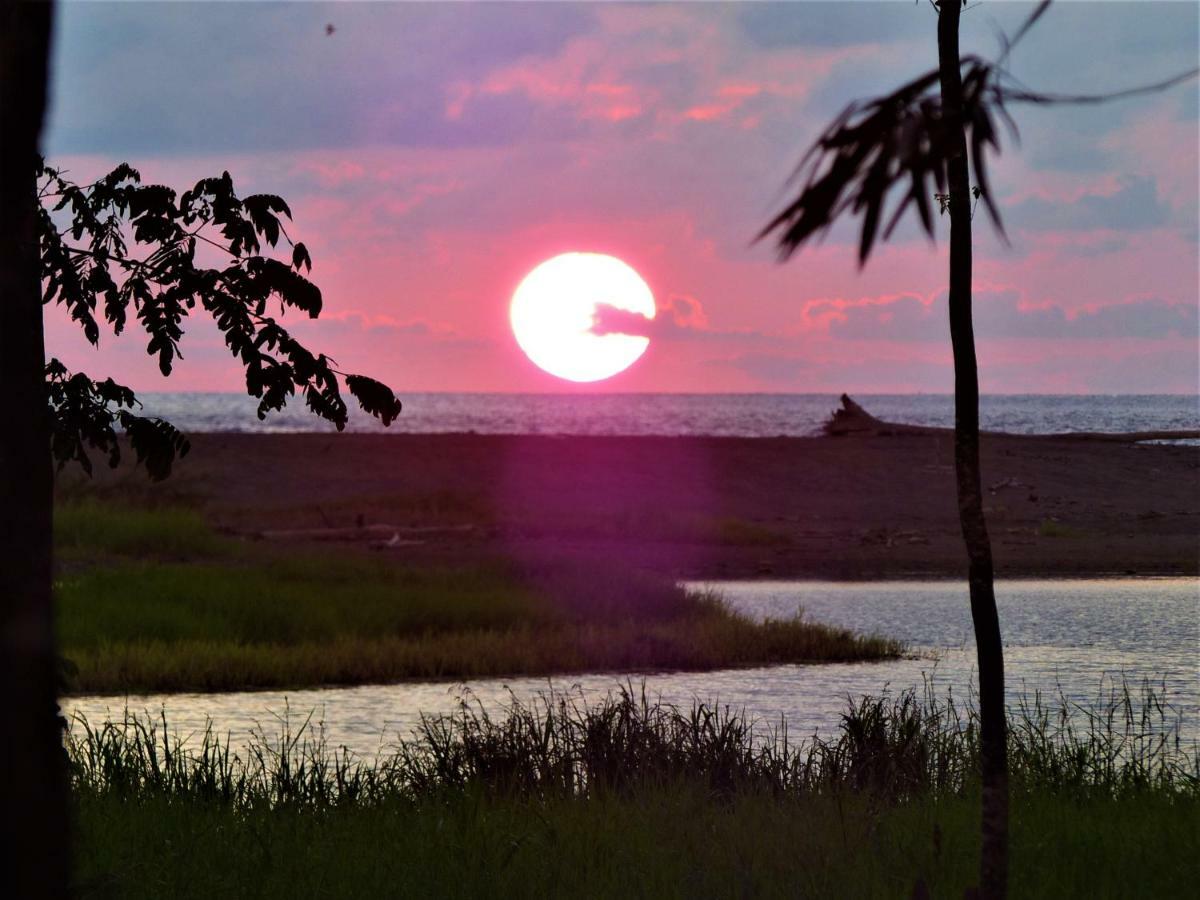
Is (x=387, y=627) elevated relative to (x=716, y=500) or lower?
lower

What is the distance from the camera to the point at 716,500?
40.1m

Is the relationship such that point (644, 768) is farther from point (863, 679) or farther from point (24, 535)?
point (863, 679)

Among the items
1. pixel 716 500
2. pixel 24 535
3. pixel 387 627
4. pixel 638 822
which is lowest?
pixel 638 822

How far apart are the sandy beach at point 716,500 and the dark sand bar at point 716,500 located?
85mm

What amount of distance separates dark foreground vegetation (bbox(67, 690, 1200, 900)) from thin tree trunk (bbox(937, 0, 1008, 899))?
41 cm

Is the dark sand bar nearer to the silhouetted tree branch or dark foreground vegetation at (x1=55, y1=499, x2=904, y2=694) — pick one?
dark foreground vegetation at (x1=55, y1=499, x2=904, y2=694)

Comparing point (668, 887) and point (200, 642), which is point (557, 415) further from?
point (668, 887)

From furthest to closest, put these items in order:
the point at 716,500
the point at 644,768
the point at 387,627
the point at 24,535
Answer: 1. the point at 716,500
2. the point at 387,627
3. the point at 644,768
4. the point at 24,535

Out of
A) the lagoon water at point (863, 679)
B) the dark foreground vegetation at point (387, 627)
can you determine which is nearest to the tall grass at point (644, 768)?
the lagoon water at point (863, 679)

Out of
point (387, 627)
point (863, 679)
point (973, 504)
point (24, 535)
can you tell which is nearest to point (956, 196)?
point (973, 504)

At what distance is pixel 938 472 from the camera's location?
→ 42812mm

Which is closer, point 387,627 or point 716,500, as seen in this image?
point 387,627

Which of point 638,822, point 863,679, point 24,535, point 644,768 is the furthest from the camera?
point 863,679

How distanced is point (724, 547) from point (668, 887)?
25.2 m
